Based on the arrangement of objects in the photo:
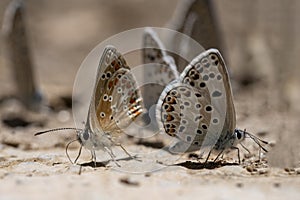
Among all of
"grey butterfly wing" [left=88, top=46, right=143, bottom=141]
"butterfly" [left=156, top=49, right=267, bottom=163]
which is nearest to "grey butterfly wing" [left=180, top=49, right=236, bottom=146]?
"butterfly" [left=156, top=49, right=267, bottom=163]

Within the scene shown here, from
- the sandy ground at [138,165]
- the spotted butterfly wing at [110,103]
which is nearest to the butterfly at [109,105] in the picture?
the spotted butterfly wing at [110,103]

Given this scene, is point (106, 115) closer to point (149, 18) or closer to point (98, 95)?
point (98, 95)

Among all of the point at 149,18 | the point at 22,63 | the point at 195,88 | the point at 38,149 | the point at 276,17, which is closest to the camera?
the point at 195,88

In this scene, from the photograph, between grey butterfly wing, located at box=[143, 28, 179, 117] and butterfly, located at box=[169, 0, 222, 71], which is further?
butterfly, located at box=[169, 0, 222, 71]

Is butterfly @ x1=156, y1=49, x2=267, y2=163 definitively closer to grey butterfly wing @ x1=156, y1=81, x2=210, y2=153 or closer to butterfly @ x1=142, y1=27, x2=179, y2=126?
grey butterfly wing @ x1=156, y1=81, x2=210, y2=153

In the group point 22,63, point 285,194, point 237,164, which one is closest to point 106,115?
point 237,164
